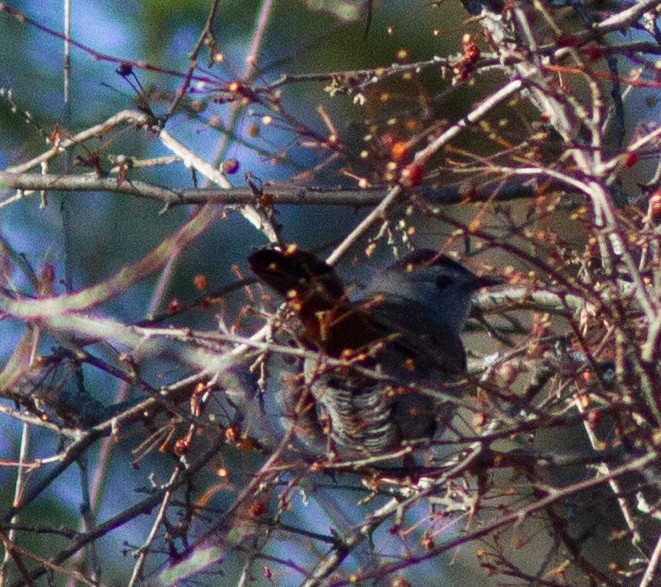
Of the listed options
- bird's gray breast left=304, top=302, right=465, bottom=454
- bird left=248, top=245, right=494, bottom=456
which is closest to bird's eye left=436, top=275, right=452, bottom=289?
bird left=248, top=245, right=494, bottom=456

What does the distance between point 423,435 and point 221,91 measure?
68.2 inches

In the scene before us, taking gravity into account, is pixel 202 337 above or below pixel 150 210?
below

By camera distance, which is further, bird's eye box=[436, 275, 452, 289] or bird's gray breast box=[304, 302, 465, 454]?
bird's eye box=[436, 275, 452, 289]

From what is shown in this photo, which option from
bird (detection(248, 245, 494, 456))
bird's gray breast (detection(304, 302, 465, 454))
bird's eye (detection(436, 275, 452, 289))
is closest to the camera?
bird (detection(248, 245, 494, 456))

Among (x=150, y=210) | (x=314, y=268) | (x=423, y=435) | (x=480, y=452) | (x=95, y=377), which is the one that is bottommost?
(x=480, y=452)

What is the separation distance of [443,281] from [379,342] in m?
2.33

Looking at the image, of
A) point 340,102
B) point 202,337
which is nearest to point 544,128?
point 202,337

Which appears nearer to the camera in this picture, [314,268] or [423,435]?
[314,268]

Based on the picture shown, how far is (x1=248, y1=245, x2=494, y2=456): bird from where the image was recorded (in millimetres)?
2975

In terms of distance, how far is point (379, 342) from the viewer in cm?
311

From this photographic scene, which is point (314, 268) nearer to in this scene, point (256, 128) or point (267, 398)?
point (256, 128)

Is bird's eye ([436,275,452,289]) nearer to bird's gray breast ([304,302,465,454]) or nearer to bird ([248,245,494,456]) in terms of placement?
bird ([248,245,494,456])

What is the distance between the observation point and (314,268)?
11.2ft

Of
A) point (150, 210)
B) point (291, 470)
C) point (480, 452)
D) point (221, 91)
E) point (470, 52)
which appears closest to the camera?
point (480, 452)
